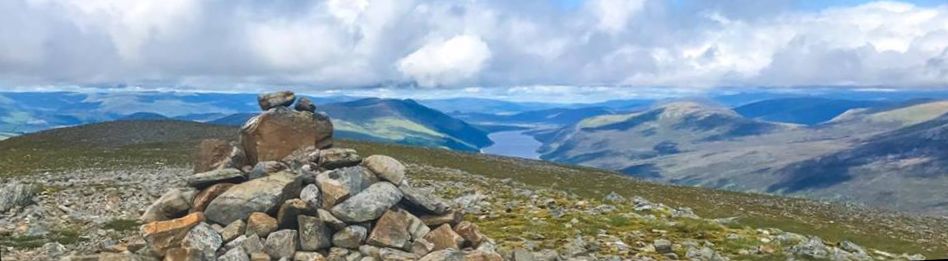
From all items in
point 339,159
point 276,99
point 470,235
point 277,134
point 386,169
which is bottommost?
point 470,235

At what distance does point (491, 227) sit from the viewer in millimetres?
33844

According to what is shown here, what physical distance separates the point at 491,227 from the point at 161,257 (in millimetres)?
14757

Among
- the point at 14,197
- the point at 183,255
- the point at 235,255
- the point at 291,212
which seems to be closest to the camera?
the point at 235,255

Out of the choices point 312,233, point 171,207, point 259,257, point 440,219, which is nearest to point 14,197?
point 171,207

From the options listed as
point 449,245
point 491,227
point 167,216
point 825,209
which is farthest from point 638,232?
point 825,209

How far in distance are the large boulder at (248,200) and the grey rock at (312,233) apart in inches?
59.4

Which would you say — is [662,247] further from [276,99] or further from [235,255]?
[276,99]

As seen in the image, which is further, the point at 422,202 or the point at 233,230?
the point at 422,202

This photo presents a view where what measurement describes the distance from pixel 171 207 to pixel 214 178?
6.07ft

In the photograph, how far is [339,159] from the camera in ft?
93.1

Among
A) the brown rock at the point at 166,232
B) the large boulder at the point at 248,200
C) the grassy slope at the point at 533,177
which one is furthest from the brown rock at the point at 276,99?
the grassy slope at the point at 533,177

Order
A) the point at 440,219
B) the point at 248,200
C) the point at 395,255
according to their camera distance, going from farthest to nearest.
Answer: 1. the point at 440,219
2. the point at 248,200
3. the point at 395,255

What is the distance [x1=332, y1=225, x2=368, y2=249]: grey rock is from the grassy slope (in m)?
37.1

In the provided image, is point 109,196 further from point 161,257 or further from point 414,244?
point 414,244
